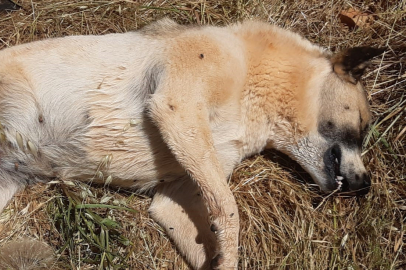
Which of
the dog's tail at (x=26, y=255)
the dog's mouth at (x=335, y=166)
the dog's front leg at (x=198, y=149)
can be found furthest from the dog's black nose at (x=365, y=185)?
the dog's tail at (x=26, y=255)

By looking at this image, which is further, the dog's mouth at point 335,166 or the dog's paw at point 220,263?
the dog's mouth at point 335,166

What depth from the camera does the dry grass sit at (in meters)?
3.70

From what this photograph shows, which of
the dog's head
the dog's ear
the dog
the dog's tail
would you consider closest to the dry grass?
the dog's tail

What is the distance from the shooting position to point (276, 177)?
4074 mm

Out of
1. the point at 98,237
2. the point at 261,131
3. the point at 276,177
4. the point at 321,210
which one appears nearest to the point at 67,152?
the point at 98,237

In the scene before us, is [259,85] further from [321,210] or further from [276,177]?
[321,210]

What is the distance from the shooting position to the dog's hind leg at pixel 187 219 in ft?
12.1

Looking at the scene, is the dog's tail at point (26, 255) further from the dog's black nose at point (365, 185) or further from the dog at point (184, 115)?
the dog's black nose at point (365, 185)

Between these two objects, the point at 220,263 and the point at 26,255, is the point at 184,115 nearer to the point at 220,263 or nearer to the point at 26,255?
the point at 220,263

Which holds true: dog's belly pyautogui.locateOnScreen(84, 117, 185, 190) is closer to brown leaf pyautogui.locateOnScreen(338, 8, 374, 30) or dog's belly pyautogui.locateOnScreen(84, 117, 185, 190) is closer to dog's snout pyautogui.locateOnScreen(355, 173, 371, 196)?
dog's snout pyautogui.locateOnScreen(355, 173, 371, 196)

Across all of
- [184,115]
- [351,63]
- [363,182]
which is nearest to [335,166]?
[363,182]

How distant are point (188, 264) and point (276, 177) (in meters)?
1.04

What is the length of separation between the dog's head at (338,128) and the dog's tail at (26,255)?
2060mm

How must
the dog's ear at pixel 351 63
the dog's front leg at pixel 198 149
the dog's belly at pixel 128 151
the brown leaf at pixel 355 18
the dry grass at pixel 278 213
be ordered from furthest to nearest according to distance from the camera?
the brown leaf at pixel 355 18 → the dry grass at pixel 278 213 → the dog's ear at pixel 351 63 → the dog's belly at pixel 128 151 → the dog's front leg at pixel 198 149
